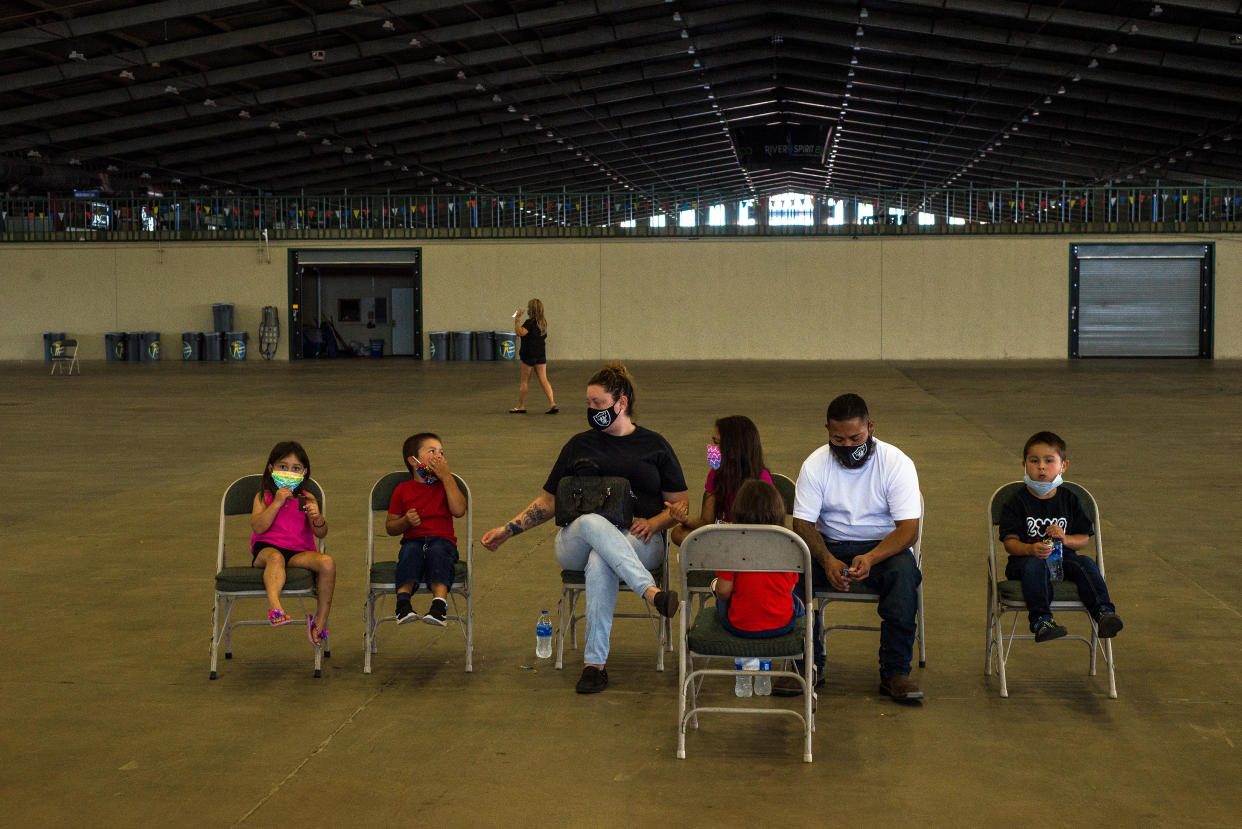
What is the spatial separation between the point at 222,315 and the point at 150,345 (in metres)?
2.11

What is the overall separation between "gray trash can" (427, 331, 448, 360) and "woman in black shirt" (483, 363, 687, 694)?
2762 centimetres

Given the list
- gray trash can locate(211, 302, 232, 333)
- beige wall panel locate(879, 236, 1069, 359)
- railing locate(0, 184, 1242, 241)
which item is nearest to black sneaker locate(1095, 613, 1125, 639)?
beige wall panel locate(879, 236, 1069, 359)

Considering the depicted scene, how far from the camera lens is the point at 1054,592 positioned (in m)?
4.91

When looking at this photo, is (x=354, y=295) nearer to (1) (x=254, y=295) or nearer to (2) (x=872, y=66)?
(1) (x=254, y=295)

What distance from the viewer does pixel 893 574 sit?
486 cm

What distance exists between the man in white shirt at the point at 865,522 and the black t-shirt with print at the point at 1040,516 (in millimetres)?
408

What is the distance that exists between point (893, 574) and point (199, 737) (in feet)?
8.89

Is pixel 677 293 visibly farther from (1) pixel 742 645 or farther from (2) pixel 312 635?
(1) pixel 742 645

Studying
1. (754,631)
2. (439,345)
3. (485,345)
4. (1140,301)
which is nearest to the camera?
(754,631)

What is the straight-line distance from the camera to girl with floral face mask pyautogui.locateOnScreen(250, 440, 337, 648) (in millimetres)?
5188

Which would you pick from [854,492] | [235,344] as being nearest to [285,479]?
[854,492]

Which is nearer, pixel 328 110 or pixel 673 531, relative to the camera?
pixel 673 531

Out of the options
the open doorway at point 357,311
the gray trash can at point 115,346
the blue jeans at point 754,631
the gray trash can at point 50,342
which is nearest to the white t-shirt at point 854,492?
the blue jeans at point 754,631

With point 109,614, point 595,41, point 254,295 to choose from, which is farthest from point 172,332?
point 109,614
